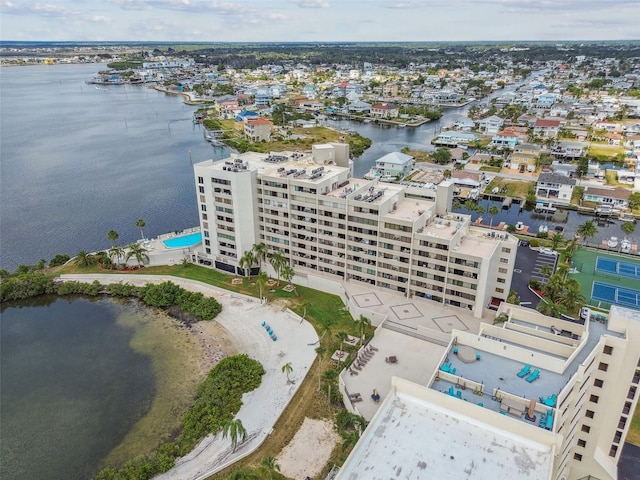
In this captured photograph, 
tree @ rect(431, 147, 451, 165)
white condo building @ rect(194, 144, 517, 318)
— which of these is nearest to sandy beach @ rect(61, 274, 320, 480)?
white condo building @ rect(194, 144, 517, 318)

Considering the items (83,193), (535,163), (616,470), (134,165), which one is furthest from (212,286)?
(535,163)

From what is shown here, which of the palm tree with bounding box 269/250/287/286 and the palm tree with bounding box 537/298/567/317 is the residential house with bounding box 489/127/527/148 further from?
the palm tree with bounding box 269/250/287/286

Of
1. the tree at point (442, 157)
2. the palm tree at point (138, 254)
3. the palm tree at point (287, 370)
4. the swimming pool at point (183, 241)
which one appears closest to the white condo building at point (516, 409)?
the palm tree at point (287, 370)

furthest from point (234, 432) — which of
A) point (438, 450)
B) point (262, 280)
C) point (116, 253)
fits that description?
point (116, 253)

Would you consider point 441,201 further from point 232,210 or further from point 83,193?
point 83,193

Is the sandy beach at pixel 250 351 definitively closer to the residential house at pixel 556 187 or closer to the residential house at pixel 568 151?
the residential house at pixel 556 187

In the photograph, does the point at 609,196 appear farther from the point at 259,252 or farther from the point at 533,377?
the point at 533,377
